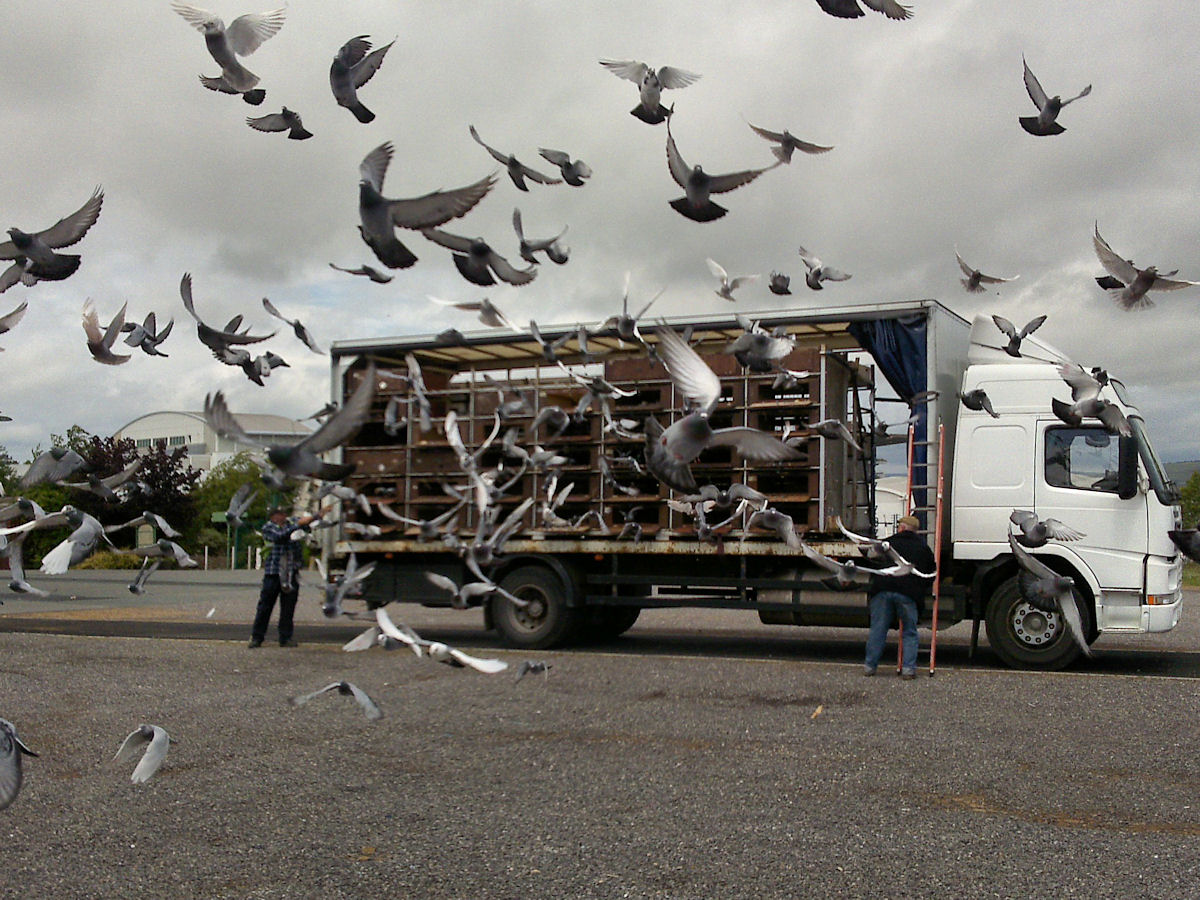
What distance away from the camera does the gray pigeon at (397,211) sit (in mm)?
2748

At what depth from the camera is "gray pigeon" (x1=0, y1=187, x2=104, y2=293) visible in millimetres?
3348

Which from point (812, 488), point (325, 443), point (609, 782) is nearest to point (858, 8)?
point (325, 443)

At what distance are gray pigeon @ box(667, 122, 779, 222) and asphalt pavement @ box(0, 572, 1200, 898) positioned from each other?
10.7 ft

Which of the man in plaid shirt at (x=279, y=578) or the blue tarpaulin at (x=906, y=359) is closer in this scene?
the blue tarpaulin at (x=906, y=359)

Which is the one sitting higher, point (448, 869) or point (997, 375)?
point (997, 375)

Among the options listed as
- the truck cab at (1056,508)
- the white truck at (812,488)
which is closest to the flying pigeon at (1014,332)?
the white truck at (812,488)

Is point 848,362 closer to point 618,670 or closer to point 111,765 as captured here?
point 618,670

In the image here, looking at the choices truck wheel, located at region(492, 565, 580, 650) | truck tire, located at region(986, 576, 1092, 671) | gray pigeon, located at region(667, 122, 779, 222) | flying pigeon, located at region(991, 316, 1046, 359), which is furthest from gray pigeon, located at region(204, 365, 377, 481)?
truck wheel, located at region(492, 565, 580, 650)

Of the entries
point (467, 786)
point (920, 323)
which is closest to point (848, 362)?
point (920, 323)

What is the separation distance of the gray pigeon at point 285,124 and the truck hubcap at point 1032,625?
33.5 ft

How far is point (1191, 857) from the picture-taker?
18.2ft

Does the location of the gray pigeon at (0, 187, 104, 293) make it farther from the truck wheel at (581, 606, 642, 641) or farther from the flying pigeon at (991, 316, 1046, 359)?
the truck wheel at (581, 606, 642, 641)

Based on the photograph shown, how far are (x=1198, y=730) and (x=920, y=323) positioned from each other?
516 centimetres

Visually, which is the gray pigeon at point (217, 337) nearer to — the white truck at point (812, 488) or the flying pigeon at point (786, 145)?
the flying pigeon at point (786, 145)
